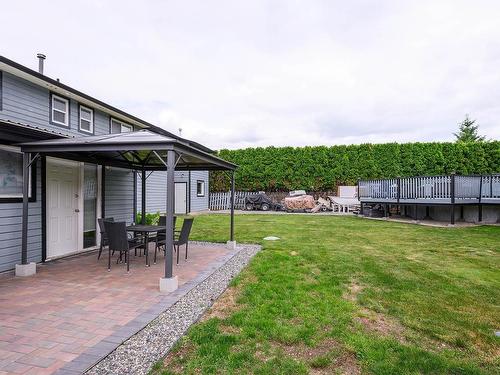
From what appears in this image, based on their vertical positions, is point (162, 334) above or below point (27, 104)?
below

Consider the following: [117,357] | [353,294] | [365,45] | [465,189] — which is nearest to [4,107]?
[117,357]

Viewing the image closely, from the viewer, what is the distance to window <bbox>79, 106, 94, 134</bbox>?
8.19 metres

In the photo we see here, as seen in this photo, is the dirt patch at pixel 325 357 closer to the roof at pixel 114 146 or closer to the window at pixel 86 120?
the roof at pixel 114 146

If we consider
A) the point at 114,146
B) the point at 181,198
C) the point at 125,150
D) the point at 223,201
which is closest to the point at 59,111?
the point at 114,146

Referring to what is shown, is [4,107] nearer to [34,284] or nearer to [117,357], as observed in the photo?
[34,284]

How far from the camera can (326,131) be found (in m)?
26.7

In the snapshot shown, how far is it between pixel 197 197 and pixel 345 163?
10321 mm

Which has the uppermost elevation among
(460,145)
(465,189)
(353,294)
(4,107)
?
(460,145)

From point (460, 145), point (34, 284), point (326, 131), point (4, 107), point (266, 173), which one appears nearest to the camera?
point (34, 284)

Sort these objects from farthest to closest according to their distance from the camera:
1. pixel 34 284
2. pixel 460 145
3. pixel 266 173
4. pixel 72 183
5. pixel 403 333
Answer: pixel 266 173
pixel 460 145
pixel 72 183
pixel 34 284
pixel 403 333

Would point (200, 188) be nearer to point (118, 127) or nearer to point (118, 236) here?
point (118, 127)

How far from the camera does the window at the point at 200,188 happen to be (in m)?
20.6

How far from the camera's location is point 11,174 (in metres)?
5.64

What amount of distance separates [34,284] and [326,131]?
24846mm
